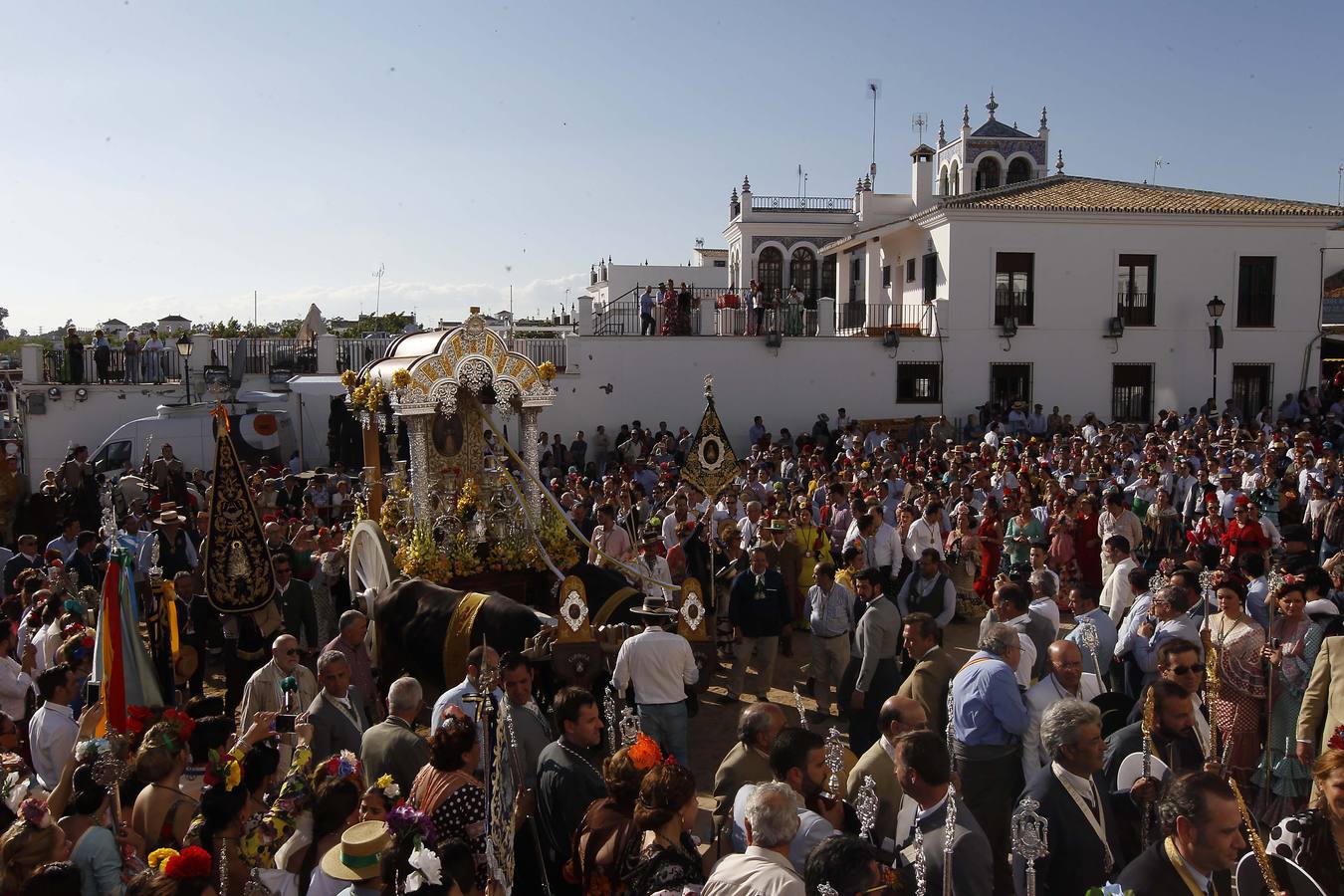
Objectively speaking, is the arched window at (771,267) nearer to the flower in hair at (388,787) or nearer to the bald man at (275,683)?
the bald man at (275,683)

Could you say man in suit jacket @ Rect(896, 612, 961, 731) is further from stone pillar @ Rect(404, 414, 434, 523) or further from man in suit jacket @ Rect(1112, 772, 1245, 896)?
stone pillar @ Rect(404, 414, 434, 523)

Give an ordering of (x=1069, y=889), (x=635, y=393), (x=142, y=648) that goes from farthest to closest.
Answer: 1. (x=635, y=393)
2. (x=142, y=648)
3. (x=1069, y=889)

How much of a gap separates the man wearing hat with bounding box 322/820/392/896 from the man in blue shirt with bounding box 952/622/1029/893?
3.18 metres

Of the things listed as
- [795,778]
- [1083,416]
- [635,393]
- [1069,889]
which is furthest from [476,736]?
[1083,416]

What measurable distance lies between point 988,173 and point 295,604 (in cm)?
3905

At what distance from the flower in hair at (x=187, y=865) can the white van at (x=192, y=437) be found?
54.9 ft

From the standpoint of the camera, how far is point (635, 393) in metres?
26.3

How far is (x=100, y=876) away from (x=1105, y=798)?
4471 mm

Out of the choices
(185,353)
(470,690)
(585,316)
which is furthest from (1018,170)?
(470,690)

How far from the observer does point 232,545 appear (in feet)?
29.6

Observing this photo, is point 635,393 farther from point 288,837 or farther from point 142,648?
point 288,837

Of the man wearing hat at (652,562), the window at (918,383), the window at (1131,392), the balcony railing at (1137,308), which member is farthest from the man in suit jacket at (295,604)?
the balcony railing at (1137,308)

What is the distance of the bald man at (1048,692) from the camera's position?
6172 millimetres

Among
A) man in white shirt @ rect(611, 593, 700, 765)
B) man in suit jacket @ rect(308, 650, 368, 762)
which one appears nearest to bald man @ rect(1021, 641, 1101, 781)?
man in white shirt @ rect(611, 593, 700, 765)
